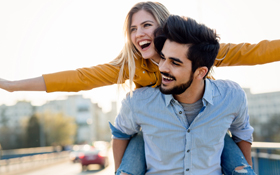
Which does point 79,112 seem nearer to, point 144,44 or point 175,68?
point 144,44

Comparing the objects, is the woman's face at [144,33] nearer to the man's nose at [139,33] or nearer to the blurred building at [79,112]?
the man's nose at [139,33]

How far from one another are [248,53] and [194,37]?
0.66m

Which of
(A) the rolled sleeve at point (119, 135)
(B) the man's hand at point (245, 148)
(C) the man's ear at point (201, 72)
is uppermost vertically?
(C) the man's ear at point (201, 72)

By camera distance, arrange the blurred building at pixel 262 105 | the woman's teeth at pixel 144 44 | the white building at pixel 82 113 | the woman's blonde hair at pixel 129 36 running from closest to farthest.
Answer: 1. the woman's blonde hair at pixel 129 36
2. the woman's teeth at pixel 144 44
3. the blurred building at pixel 262 105
4. the white building at pixel 82 113

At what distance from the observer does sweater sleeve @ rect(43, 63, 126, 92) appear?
294 cm

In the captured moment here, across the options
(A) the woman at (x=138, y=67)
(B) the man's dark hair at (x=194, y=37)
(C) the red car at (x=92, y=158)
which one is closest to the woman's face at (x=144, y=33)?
(A) the woman at (x=138, y=67)

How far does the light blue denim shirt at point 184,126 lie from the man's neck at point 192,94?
0.22 feet

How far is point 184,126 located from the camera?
272 cm

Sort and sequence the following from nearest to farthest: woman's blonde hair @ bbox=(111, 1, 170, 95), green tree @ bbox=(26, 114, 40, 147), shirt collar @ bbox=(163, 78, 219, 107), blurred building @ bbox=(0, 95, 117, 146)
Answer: shirt collar @ bbox=(163, 78, 219, 107) < woman's blonde hair @ bbox=(111, 1, 170, 95) < green tree @ bbox=(26, 114, 40, 147) < blurred building @ bbox=(0, 95, 117, 146)

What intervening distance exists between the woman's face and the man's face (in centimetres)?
57

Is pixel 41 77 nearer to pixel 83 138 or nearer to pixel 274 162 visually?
pixel 274 162

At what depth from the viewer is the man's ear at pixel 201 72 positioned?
274 cm

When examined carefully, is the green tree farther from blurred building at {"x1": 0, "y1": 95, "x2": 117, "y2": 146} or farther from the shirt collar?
the shirt collar

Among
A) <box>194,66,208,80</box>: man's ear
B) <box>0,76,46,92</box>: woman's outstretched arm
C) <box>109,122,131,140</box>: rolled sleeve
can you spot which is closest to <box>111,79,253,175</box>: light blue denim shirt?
<box>194,66,208,80</box>: man's ear
